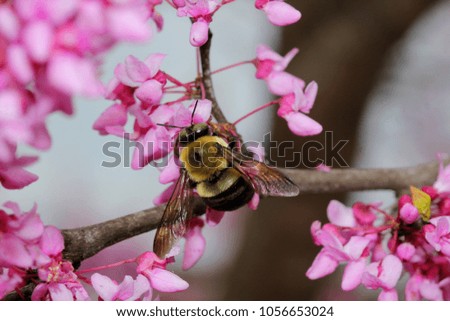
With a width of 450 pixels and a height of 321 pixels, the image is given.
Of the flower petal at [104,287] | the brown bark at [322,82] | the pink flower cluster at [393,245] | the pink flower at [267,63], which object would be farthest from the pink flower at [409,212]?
the brown bark at [322,82]

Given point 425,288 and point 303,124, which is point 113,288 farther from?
point 425,288

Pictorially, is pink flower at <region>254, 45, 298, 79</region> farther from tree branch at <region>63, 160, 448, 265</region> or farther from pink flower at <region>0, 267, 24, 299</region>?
pink flower at <region>0, 267, 24, 299</region>

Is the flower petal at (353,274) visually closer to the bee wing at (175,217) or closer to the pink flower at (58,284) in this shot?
the bee wing at (175,217)

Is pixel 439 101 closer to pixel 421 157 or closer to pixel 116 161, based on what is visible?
pixel 421 157

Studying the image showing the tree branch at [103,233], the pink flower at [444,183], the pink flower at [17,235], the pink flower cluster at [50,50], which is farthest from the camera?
the pink flower at [444,183]

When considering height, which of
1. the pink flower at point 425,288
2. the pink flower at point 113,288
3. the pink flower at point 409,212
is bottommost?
the pink flower at point 113,288

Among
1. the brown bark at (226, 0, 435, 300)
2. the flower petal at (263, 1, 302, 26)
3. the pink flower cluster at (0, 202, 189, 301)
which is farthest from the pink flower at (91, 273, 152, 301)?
the brown bark at (226, 0, 435, 300)

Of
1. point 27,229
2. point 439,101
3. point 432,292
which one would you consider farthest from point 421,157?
point 27,229

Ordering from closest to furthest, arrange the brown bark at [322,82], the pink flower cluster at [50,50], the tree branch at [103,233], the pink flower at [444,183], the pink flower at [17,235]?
the pink flower cluster at [50,50] → the pink flower at [17,235] → the tree branch at [103,233] → the pink flower at [444,183] → the brown bark at [322,82]
